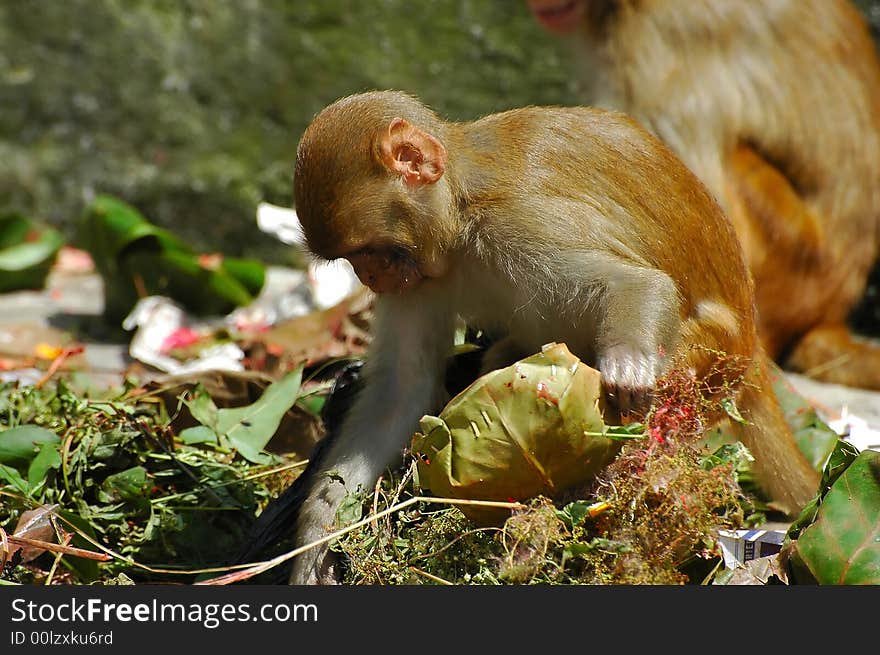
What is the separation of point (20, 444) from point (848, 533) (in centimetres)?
249

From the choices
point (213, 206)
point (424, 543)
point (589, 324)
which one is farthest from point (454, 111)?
point (424, 543)

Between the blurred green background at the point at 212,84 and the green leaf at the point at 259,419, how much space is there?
3779 mm

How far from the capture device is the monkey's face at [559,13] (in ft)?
18.9

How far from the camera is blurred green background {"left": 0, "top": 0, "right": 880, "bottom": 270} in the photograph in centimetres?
741

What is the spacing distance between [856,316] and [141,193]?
185 inches

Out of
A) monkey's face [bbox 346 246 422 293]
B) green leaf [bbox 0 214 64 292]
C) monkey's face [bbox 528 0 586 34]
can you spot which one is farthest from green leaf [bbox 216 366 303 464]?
green leaf [bbox 0 214 64 292]

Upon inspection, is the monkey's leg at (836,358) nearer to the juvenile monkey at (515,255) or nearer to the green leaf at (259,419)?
the juvenile monkey at (515,255)

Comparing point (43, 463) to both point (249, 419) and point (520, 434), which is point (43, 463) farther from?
point (520, 434)

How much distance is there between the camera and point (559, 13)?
581 centimetres

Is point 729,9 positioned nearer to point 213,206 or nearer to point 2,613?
point 213,206

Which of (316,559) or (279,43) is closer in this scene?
(316,559)

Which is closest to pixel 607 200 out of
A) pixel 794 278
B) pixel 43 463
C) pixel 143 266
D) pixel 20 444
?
pixel 43 463

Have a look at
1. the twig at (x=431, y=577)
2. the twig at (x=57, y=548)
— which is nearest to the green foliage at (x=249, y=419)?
the twig at (x=57, y=548)

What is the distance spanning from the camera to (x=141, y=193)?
781 cm
